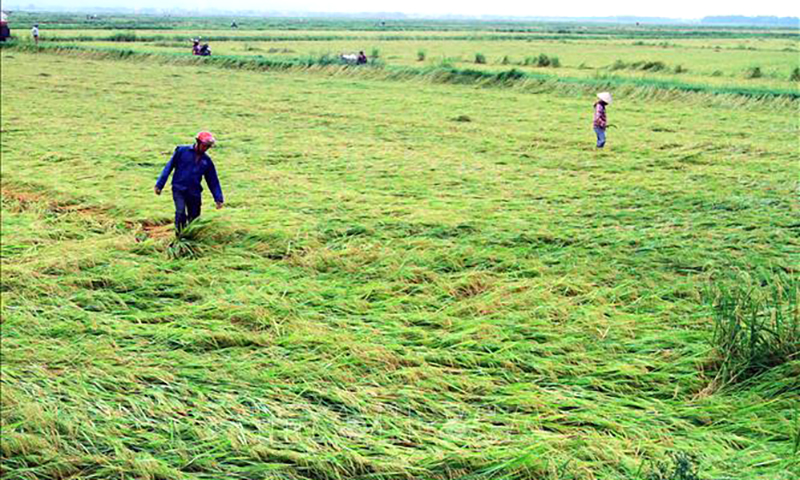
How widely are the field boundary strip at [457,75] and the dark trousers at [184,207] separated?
11.0 meters

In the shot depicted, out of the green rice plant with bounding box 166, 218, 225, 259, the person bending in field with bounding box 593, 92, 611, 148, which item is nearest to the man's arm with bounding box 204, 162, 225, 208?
the green rice plant with bounding box 166, 218, 225, 259

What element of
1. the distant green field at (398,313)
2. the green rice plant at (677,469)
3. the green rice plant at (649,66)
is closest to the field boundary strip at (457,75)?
the green rice plant at (649,66)

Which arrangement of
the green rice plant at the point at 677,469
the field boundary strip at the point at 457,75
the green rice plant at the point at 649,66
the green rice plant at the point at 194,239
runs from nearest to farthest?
the green rice plant at the point at 677,469 → the green rice plant at the point at 194,239 → the field boundary strip at the point at 457,75 → the green rice plant at the point at 649,66

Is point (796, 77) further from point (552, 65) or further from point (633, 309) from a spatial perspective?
point (633, 309)

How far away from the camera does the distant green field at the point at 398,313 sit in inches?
137

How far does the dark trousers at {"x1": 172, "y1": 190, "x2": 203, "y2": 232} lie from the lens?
6203mm

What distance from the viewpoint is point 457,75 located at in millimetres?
21938

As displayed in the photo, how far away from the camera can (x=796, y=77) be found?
21453 mm

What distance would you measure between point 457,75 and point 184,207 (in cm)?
1673

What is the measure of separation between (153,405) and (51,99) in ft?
46.8

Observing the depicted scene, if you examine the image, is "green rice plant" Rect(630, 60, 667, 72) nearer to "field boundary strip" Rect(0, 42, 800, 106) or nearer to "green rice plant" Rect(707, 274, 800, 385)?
"field boundary strip" Rect(0, 42, 800, 106)

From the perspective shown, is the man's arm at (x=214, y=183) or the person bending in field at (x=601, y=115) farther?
the person bending in field at (x=601, y=115)

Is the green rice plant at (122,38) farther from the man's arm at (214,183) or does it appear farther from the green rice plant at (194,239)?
the man's arm at (214,183)

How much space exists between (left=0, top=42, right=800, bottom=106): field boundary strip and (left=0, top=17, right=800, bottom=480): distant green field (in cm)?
692
